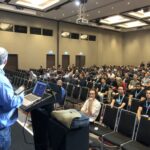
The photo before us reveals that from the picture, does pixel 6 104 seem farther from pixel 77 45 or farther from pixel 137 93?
pixel 77 45

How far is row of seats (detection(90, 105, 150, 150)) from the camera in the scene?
3643mm

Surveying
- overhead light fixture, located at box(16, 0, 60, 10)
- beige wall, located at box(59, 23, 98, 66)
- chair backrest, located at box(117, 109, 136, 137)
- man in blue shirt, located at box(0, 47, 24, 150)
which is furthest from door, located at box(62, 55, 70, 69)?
man in blue shirt, located at box(0, 47, 24, 150)

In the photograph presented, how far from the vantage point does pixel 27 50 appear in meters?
18.2

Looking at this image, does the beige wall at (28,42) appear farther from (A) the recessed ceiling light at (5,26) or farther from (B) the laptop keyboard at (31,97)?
(B) the laptop keyboard at (31,97)

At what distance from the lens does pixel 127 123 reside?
13.4 feet

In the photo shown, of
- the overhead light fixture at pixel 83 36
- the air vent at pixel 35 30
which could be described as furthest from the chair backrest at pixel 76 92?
the overhead light fixture at pixel 83 36

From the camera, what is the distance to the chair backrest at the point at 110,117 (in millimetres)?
4398

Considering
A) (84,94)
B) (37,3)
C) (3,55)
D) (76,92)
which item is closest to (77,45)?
(37,3)

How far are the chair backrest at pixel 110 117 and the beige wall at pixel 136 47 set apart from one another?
819 inches

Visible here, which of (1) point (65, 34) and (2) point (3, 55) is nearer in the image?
(2) point (3, 55)

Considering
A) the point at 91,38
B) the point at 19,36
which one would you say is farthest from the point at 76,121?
the point at 91,38

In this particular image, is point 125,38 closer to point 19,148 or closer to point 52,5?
point 52,5

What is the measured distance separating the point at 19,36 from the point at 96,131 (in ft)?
48.7

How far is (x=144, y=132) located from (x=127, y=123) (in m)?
0.43
